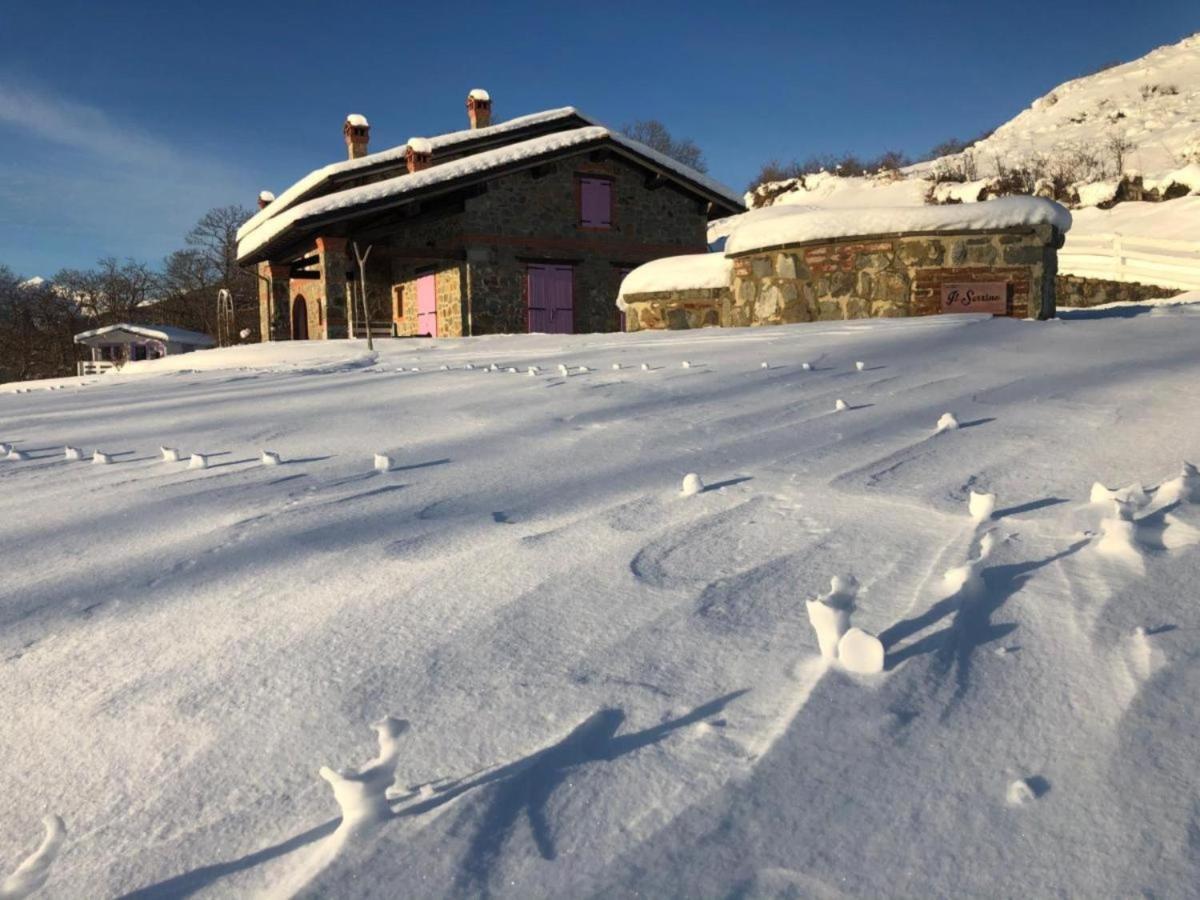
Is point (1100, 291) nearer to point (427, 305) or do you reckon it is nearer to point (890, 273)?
point (890, 273)

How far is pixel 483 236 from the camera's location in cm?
1614

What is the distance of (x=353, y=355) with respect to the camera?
11.0 meters

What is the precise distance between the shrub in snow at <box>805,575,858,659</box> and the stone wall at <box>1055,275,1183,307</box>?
16.7 meters

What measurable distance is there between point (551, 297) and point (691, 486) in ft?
49.2

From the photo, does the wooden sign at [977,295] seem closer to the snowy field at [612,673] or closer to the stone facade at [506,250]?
the snowy field at [612,673]

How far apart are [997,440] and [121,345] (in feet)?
141

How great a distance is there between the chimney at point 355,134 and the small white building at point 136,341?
19.0 metres

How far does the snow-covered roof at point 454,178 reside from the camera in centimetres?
1386

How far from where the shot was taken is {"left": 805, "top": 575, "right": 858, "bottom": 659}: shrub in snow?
4.45 feet

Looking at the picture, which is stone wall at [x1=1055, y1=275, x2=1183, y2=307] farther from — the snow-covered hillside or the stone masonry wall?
the stone masonry wall

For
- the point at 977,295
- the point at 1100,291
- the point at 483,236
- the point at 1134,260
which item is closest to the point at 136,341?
the point at 483,236

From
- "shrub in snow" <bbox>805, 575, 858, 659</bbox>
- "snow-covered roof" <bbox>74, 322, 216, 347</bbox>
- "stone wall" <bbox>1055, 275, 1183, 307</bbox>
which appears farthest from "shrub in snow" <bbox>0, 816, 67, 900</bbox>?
"snow-covered roof" <bbox>74, 322, 216, 347</bbox>

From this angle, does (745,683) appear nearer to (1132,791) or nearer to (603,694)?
(603,694)

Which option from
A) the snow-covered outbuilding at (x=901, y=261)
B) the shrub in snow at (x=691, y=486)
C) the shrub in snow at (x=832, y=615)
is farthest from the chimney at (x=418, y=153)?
the shrub in snow at (x=832, y=615)
